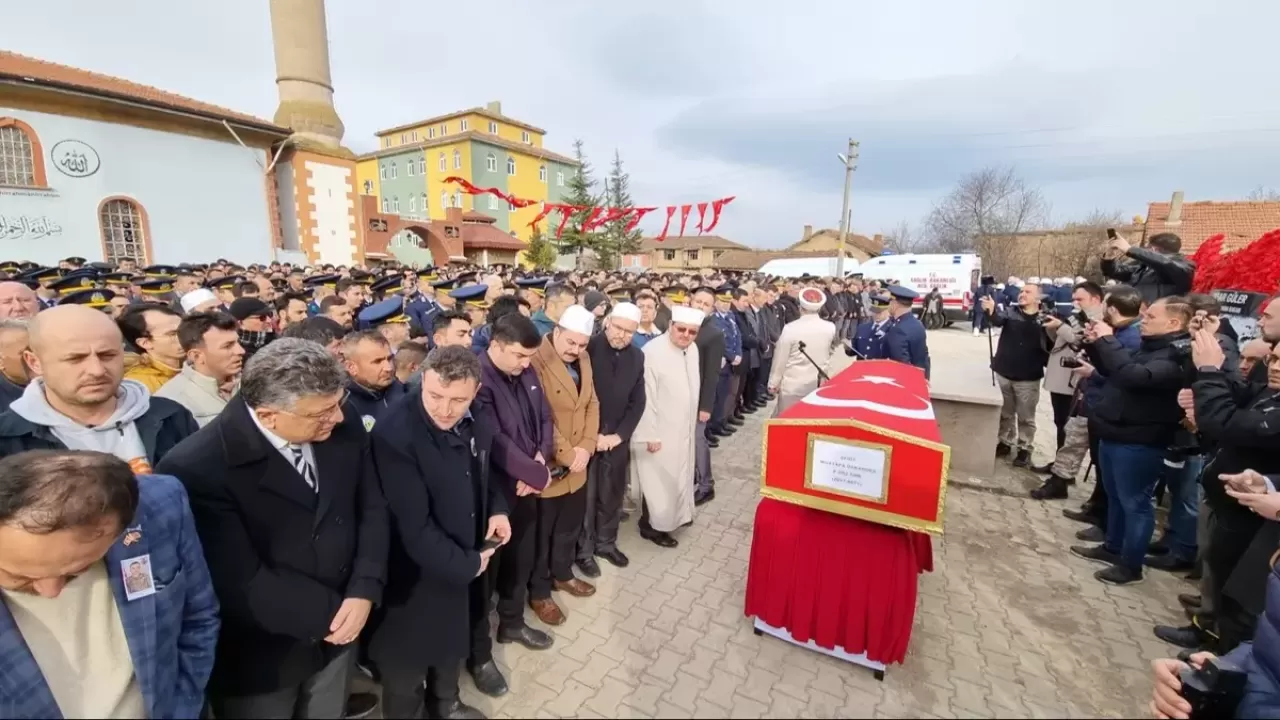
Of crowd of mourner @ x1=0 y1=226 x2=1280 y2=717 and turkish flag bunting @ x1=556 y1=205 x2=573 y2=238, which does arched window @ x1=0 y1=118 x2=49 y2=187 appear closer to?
crowd of mourner @ x1=0 y1=226 x2=1280 y2=717

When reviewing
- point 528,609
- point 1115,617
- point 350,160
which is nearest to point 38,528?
point 528,609

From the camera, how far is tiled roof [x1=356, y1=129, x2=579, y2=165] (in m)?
42.1

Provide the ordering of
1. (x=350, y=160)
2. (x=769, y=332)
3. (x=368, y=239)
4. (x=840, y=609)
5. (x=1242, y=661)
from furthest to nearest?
(x=368, y=239), (x=350, y=160), (x=769, y=332), (x=840, y=609), (x=1242, y=661)

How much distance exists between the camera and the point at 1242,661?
1689 mm

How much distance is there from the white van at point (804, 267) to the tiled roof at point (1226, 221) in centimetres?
1111

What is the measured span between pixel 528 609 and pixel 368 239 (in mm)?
24211

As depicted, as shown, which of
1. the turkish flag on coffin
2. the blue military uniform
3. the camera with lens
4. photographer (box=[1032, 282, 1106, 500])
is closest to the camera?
the camera with lens

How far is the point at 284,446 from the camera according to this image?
5.90 ft

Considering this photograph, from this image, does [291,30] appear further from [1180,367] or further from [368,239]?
[1180,367]

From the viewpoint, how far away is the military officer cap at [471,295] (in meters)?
5.80

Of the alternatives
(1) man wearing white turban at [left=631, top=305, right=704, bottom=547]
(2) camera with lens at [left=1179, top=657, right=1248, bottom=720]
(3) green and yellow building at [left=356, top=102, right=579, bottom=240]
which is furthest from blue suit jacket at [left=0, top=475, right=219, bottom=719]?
(3) green and yellow building at [left=356, top=102, right=579, bottom=240]

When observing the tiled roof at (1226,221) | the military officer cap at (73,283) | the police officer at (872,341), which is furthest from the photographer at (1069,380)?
the tiled roof at (1226,221)

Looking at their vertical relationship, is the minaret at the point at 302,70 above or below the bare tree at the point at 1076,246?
above

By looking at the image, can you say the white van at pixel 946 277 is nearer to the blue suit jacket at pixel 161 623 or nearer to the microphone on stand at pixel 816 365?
the microphone on stand at pixel 816 365
